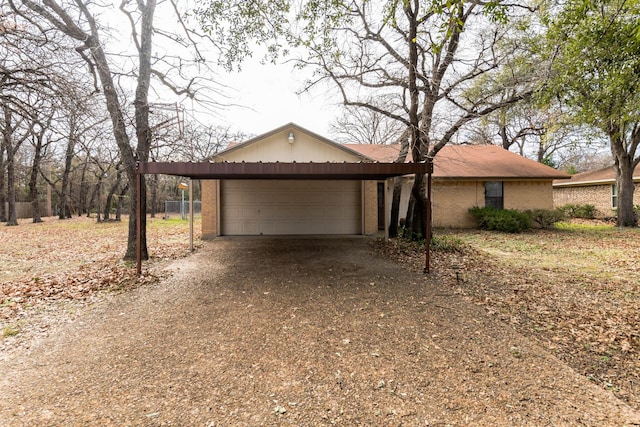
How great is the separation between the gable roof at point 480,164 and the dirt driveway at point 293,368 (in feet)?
34.7

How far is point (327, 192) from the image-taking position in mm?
12727

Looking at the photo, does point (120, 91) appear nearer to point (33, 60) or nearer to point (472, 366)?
point (33, 60)

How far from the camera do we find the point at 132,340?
12.0ft

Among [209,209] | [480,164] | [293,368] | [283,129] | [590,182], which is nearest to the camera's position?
[293,368]

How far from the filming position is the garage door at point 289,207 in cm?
1241

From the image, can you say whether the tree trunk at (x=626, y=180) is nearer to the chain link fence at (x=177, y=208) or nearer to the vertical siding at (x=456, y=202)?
the vertical siding at (x=456, y=202)

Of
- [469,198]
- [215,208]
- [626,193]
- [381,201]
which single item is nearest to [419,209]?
[381,201]

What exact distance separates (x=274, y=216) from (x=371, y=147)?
7.93 metres

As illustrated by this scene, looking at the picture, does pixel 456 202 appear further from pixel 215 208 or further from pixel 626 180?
pixel 215 208

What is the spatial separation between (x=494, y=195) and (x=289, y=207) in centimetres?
1025

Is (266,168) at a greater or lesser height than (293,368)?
greater

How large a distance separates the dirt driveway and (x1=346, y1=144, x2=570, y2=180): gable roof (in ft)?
34.7

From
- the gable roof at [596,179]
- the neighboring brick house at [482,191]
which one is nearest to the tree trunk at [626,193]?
the neighboring brick house at [482,191]

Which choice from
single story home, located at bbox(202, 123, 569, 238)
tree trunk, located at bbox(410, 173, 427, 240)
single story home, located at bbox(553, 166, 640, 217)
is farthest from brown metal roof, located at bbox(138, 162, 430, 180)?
single story home, located at bbox(553, 166, 640, 217)
